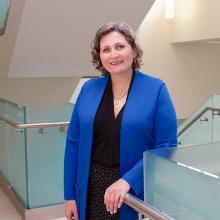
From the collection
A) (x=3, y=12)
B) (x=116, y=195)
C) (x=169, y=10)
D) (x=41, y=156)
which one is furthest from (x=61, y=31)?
(x=169, y=10)

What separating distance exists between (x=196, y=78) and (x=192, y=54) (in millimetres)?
575

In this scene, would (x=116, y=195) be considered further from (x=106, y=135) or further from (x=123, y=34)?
(x=123, y=34)

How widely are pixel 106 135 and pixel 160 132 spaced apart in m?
0.24

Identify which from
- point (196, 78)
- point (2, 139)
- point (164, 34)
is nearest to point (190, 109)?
point (196, 78)

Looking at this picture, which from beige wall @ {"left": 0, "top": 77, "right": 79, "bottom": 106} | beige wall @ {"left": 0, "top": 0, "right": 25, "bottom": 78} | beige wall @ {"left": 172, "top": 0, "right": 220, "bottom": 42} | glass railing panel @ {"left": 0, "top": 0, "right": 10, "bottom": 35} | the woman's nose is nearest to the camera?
the woman's nose

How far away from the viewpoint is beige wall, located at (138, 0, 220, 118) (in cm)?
795

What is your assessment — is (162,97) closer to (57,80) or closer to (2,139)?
(2,139)

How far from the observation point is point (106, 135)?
5.72 feet

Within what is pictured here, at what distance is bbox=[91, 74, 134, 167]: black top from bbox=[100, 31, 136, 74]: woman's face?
6.2 inches

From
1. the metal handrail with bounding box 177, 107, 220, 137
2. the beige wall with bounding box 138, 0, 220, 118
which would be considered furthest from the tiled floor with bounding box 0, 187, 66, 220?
the beige wall with bounding box 138, 0, 220, 118

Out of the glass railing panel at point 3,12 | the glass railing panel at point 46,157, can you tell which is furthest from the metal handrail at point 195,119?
the glass railing panel at point 3,12

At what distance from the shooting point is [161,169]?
1.40 metres

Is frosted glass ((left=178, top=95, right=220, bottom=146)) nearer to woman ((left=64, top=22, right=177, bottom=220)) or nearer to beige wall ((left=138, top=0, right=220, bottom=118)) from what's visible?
beige wall ((left=138, top=0, right=220, bottom=118))

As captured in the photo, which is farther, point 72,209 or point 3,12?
point 3,12
